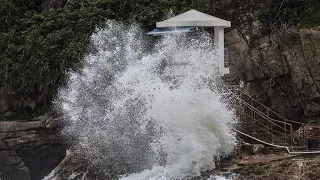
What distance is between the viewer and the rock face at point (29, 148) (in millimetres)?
16641

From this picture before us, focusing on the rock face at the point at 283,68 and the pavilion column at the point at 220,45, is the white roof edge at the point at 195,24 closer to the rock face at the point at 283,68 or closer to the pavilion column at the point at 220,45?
the pavilion column at the point at 220,45

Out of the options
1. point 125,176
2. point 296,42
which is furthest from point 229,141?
point 296,42

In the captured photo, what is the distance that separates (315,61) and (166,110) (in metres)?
4.40

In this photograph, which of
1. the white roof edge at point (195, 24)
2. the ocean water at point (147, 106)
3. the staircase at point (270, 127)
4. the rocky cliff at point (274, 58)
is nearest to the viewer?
the ocean water at point (147, 106)

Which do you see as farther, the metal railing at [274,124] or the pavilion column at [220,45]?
the pavilion column at [220,45]

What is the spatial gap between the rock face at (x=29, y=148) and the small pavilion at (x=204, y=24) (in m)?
4.44

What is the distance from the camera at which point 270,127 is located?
14867 millimetres

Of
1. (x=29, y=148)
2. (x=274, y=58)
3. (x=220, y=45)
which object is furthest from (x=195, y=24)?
(x=29, y=148)

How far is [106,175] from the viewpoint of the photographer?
46.7ft

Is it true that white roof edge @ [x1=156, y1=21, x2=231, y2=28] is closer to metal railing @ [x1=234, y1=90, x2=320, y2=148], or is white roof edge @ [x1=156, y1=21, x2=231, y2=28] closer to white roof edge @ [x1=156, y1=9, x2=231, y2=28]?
white roof edge @ [x1=156, y1=9, x2=231, y2=28]

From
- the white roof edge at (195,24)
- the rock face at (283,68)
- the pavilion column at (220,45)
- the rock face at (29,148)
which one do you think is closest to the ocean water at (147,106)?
the pavilion column at (220,45)

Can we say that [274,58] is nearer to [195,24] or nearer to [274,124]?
[274,124]

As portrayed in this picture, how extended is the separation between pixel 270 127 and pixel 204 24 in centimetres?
312

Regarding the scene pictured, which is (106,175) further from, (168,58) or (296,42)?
(296,42)
